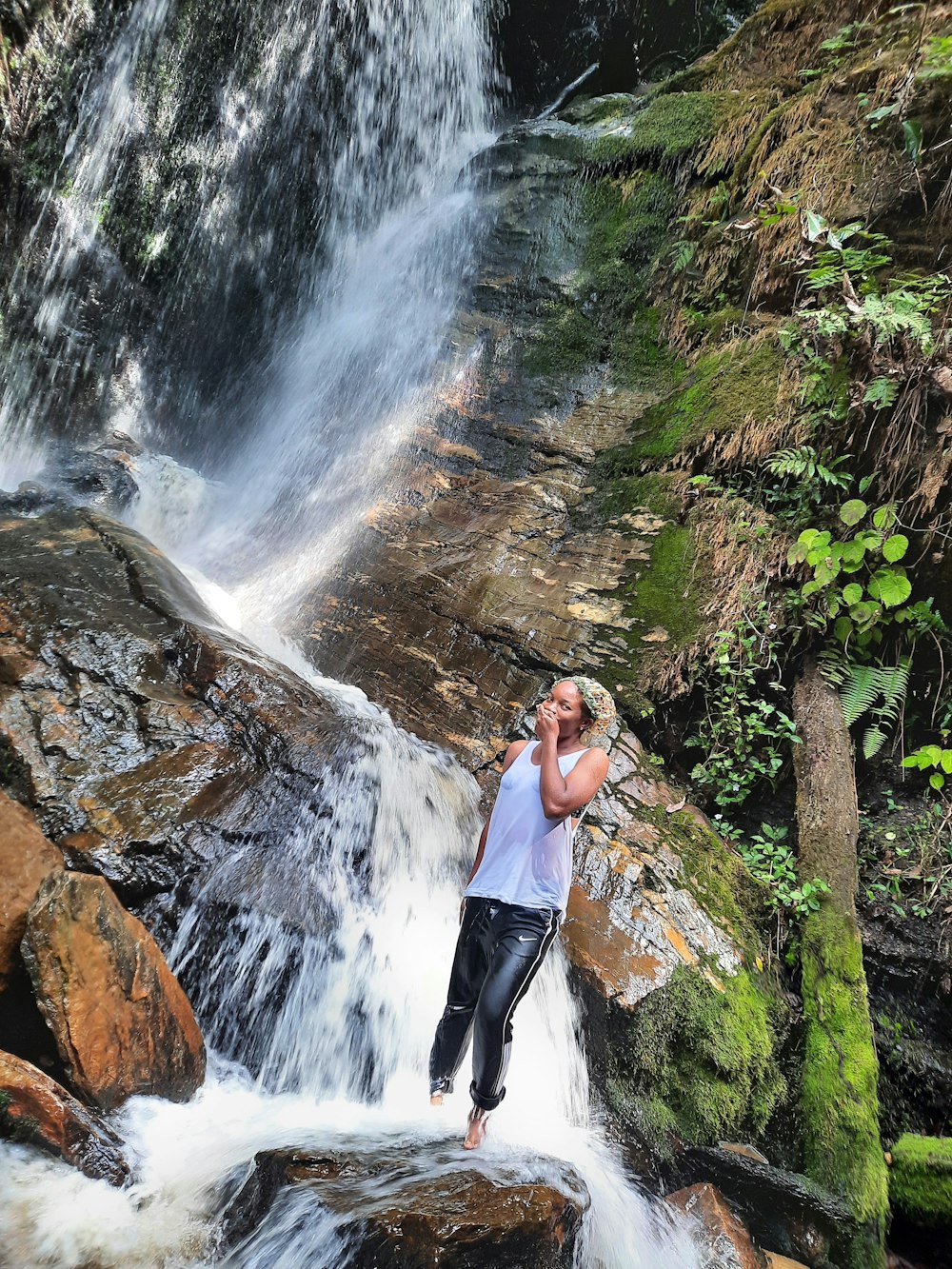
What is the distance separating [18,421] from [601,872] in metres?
10.4

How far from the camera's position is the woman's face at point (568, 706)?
2941 millimetres

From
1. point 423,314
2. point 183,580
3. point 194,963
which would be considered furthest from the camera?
point 423,314

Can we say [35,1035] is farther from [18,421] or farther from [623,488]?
[18,421]

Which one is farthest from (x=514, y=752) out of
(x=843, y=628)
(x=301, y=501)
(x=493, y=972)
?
(x=301, y=501)

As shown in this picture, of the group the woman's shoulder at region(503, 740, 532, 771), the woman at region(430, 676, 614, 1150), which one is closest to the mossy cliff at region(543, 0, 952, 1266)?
the woman at region(430, 676, 614, 1150)

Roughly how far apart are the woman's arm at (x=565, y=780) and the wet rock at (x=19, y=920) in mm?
2209

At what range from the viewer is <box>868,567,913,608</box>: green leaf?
4.59 m

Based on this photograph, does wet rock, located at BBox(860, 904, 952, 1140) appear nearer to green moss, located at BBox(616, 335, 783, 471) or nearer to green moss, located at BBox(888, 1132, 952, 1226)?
green moss, located at BBox(888, 1132, 952, 1226)

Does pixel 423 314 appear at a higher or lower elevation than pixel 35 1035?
higher

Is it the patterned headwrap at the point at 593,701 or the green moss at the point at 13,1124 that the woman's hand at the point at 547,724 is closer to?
the patterned headwrap at the point at 593,701

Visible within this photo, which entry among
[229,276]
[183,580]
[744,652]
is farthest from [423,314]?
[744,652]

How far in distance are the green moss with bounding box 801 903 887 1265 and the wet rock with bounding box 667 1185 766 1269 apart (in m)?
0.61

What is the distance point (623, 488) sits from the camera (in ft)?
21.4

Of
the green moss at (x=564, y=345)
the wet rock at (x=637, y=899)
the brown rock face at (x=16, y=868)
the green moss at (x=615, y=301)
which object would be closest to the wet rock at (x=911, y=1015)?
the wet rock at (x=637, y=899)
